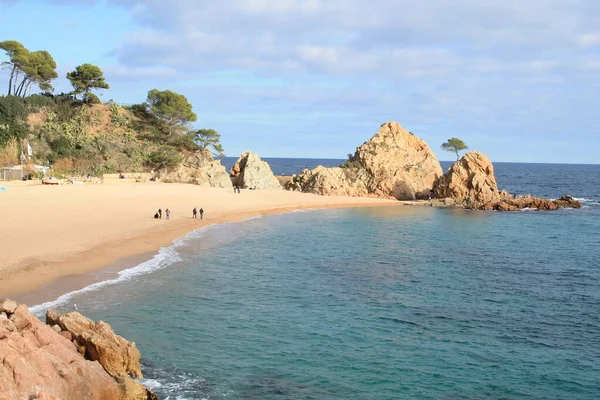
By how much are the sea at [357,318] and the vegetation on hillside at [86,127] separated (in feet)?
121

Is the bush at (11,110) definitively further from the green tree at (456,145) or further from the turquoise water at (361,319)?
the green tree at (456,145)

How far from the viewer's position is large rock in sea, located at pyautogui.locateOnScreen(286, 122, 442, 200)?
77500 mm

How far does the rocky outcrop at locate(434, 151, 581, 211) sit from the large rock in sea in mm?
6843

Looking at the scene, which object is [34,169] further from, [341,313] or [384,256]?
[341,313]

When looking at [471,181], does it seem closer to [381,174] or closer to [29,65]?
[381,174]

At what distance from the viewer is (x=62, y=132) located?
70.5 meters

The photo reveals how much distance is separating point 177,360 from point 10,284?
32.7 feet

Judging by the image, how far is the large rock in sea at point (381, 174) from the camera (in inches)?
3051

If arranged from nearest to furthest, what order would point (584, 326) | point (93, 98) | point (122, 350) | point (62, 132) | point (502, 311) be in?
point (122, 350) → point (584, 326) → point (502, 311) → point (62, 132) → point (93, 98)

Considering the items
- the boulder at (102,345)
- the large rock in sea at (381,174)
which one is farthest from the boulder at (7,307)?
the large rock in sea at (381,174)

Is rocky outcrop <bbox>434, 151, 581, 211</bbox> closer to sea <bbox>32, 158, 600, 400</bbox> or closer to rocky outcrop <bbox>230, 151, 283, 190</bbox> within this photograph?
rocky outcrop <bbox>230, 151, 283, 190</bbox>

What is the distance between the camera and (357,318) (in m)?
21.1

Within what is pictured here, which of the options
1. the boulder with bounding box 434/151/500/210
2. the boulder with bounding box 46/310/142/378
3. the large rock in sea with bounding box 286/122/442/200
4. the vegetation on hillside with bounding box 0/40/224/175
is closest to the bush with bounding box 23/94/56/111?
the vegetation on hillside with bounding box 0/40/224/175

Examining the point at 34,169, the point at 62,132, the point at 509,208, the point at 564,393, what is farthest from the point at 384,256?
the point at 62,132
